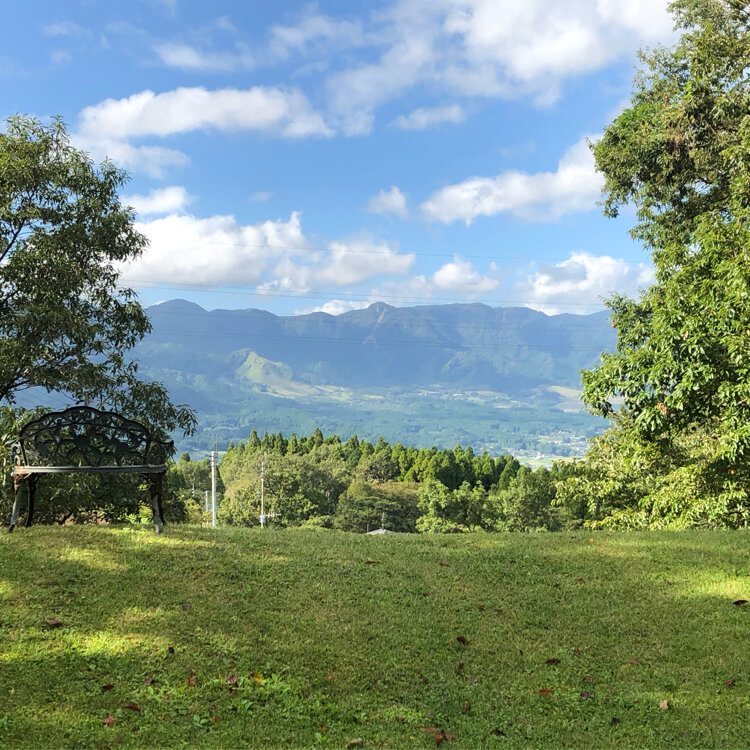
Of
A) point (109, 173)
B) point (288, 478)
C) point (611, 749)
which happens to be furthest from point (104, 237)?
point (288, 478)

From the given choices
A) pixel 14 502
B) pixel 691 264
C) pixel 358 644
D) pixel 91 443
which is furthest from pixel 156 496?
pixel 691 264

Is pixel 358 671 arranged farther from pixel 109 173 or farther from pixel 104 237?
pixel 109 173

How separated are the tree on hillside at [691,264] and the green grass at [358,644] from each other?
2263mm

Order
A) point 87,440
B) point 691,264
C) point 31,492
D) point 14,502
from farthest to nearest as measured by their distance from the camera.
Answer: point 691,264
point 87,440
point 31,492
point 14,502

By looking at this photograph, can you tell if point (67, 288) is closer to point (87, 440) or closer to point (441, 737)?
point (87, 440)

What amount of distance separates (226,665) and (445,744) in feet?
5.73

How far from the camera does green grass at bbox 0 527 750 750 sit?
4.08 metres

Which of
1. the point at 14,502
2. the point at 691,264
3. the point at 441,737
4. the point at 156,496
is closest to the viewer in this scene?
the point at 441,737

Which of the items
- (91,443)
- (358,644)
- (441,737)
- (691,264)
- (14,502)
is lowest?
(441,737)

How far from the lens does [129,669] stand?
4477 mm

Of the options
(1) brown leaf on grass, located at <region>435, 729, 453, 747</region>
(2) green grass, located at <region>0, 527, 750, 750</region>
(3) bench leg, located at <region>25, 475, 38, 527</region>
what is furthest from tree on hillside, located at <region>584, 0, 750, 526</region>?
(3) bench leg, located at <region>25, 475, 38, 527</region>

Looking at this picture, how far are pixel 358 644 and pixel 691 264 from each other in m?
7.52

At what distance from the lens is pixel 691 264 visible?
363 inches

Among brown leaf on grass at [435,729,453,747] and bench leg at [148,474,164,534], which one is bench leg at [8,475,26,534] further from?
brown leaf on grass at [435,729,453,747]
